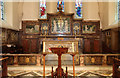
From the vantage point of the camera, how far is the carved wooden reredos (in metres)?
8.85

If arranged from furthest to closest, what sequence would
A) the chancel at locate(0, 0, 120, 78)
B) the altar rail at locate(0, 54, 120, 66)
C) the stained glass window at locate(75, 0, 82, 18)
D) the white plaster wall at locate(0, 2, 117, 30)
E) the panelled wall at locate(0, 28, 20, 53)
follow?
1. the stained glass window at locate(75, 0, 82, 18)
2. the white plaster wall at locate(0, 2, 117, 30)
3. the chancel at locate(0, 0, 120, 78)
4. the panelled wall at locate(0, 28, 20, 53)
5. the altar rail at locate(0, 54, 120, 66)

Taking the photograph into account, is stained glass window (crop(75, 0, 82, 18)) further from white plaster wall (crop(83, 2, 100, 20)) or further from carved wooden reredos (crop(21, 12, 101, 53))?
carved wooden reredos (crop(21, 12, 101, 53))

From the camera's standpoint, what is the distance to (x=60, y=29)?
8.85m

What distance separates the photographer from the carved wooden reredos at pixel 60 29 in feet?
29.0

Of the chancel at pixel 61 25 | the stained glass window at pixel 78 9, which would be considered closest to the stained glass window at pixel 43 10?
the chancel at pixel 61 25

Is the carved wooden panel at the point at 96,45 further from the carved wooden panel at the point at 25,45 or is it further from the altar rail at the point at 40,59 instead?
the carved wooden panel at the point at 25,45

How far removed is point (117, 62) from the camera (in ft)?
12.3

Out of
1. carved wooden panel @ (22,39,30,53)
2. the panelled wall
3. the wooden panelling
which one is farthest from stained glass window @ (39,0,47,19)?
the panelled wall

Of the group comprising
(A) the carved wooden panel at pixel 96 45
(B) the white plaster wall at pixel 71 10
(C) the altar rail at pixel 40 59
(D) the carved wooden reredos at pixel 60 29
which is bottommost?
(C) the altar rail at pixel 40 59

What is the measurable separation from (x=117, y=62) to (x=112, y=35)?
3.89 meters

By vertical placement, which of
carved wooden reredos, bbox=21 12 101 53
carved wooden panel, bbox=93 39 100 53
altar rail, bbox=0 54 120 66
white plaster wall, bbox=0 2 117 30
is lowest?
altar rail, bbox=0 54 120 66

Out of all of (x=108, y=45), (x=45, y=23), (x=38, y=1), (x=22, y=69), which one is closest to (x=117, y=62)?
(x=22, y=69)

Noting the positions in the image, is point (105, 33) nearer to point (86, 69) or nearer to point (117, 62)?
point (86, 69)

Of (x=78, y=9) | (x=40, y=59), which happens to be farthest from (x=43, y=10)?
(x=40, y=59)
